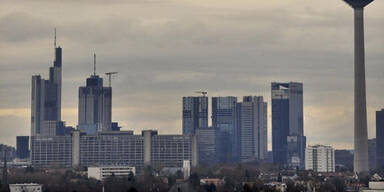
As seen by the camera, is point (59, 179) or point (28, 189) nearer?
point (28, 189)

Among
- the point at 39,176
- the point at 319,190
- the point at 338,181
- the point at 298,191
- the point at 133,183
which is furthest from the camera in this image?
the point at 39,176

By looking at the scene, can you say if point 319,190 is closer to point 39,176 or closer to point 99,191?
point 99,191

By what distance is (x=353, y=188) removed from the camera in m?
162

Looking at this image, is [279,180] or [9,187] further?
[279,180]

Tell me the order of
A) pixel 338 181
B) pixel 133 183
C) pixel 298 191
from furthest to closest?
pixel 338 181
pixel 133 183
pixel 298 191

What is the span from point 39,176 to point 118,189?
44.4 metres

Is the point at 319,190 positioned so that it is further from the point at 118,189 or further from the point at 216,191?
the point at 118,189

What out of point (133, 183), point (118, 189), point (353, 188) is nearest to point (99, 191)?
point (118, 189)

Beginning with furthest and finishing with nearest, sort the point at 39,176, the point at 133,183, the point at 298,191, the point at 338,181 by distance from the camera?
1. the point at 39,176
2. the point at 338,181
3. the point at 133,183
4. the point at 298,191

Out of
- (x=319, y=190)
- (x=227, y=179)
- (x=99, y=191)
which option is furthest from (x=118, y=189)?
(x=227, y=179)

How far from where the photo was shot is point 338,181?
179125mm

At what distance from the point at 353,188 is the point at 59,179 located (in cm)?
3897

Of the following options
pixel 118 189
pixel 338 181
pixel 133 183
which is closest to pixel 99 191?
pixel 118 189

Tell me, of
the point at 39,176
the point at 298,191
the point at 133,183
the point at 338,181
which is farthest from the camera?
the point at 39,176
